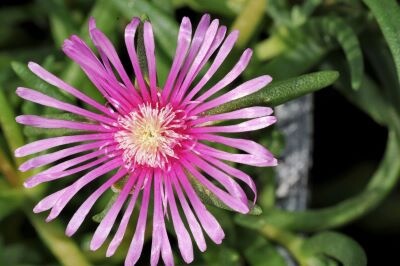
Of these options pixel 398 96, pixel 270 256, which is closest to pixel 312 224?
pixel 270 256

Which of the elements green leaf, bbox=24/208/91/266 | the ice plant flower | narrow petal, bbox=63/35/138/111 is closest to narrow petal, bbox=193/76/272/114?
the ice plant flower

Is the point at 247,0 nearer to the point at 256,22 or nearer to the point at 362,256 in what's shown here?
the point at 256,22

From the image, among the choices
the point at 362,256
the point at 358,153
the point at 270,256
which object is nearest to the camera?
the point at 362,256

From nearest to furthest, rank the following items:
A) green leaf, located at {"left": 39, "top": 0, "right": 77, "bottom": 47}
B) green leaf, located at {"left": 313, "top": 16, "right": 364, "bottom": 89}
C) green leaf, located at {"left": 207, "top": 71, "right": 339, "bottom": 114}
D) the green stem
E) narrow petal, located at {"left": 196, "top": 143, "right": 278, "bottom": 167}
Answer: narrow petal, located at {"left": 196, "top": 143, "right": 278, "bottom": 167}
green leaf, located at {"left": 207, "top": 71, "right": 339, "bottom": 114}
green leaf, located at {"left": 313, "top": 16, "right": 364, "bottom": 89}
the green stem
green leaf, located at {"left": 39, "top": 0, "right": 77, "bottom": 47}

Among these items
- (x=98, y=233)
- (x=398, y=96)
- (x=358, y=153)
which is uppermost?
(x=98, y=233)

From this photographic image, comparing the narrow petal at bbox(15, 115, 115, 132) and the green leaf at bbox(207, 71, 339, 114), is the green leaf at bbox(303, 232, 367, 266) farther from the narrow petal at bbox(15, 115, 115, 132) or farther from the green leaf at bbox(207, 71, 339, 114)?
the narrow petal at bbox(15, 115, 115, 132)

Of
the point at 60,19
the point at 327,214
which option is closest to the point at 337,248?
the point at 327,214

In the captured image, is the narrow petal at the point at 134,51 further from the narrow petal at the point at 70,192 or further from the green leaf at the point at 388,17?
the green leaf at the point at 388,17

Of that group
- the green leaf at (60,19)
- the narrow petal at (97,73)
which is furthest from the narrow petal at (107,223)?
the green leaf at (60,19)
